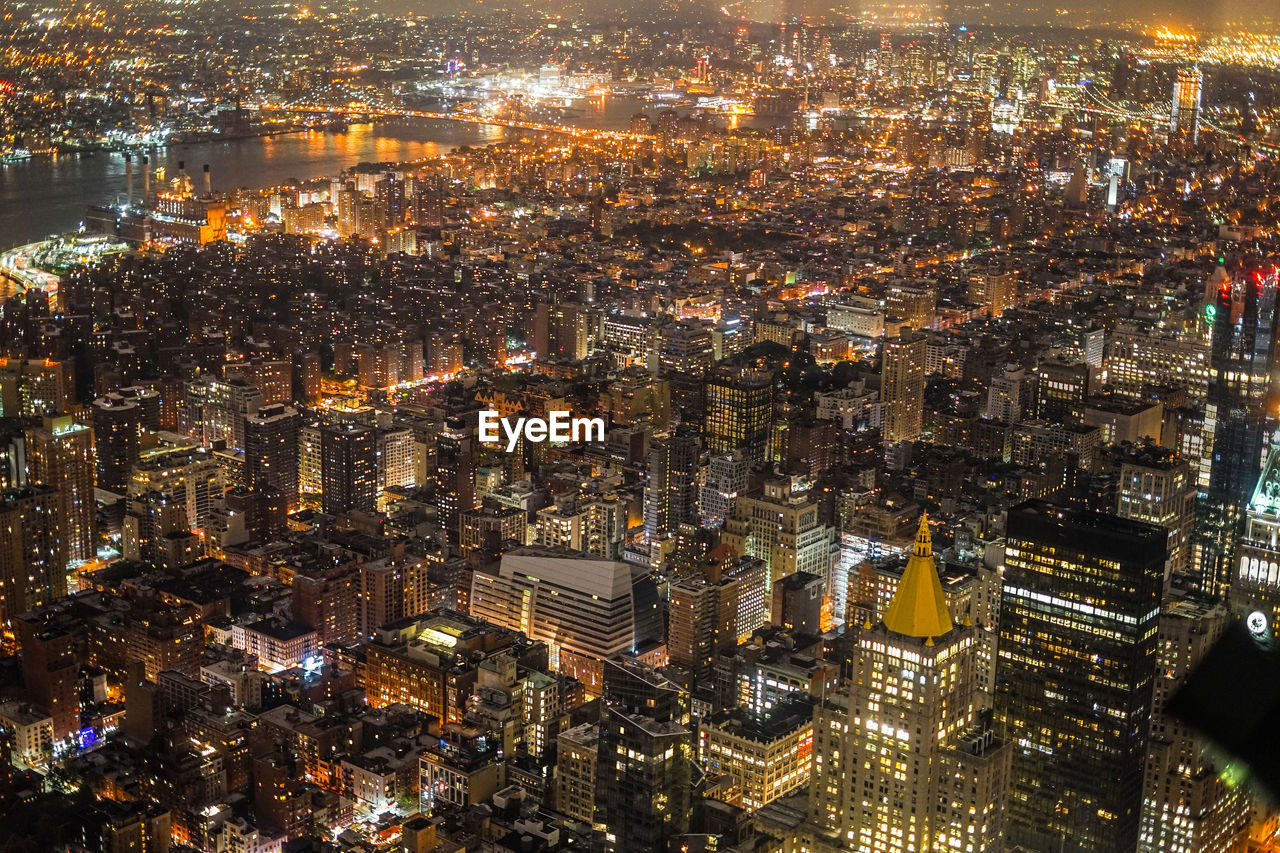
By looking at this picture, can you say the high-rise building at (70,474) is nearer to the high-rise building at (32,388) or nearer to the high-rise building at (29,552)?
the high-rise building at (29,552)

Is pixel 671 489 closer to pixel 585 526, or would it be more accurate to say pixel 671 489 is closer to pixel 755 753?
pixel 585 526

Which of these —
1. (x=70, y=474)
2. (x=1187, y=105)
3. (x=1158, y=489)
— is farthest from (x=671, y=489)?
(x=1187, y=105)

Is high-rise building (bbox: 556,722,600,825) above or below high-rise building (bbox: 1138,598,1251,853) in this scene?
below

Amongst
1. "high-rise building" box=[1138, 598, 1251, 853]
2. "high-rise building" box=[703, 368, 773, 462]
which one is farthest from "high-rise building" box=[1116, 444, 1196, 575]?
"high-rise building" box=[703, 368, 773, 462]

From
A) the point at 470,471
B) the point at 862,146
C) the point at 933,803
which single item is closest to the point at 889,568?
the point at 933,803

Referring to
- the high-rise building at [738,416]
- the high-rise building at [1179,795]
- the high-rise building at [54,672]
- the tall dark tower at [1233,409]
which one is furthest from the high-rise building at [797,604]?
the high-rise building at [54,672]

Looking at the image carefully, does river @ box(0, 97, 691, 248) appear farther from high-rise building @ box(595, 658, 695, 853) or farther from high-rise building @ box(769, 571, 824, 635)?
high-rise building @ box(595, 658, 695, 853)

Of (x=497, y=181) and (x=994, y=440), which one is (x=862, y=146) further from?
(x=994, y=440)
